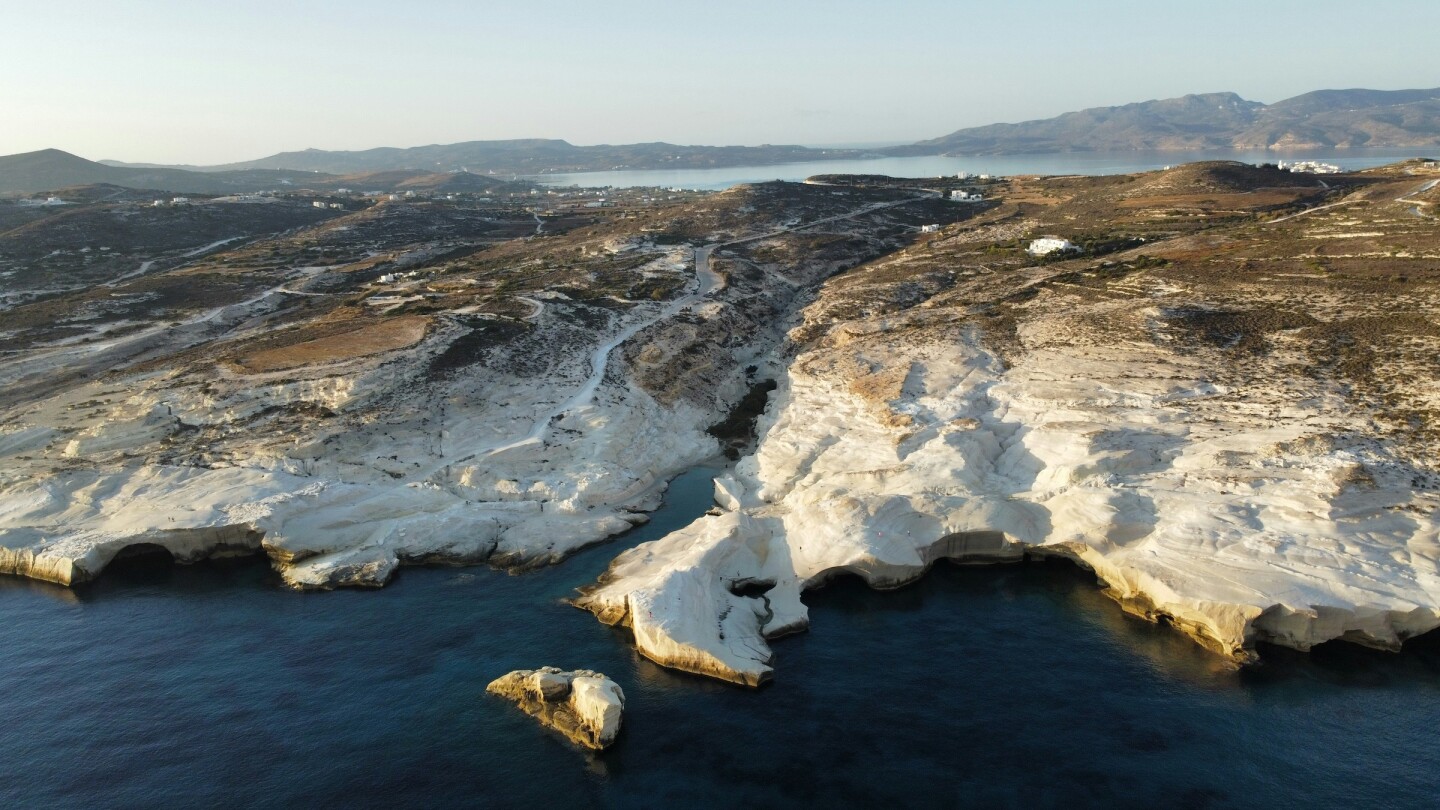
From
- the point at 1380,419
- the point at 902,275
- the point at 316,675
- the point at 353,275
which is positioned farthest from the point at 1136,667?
the point at 353,275

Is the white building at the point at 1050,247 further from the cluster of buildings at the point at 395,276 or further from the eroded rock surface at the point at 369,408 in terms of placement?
the cluster of buildings at the point at 395,276

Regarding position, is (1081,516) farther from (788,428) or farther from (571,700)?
(571,700)

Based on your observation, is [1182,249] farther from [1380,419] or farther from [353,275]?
[353,275]

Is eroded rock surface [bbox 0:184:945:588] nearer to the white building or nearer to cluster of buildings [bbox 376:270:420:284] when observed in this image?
cluster of buildings [bbox 376:270:420:284]

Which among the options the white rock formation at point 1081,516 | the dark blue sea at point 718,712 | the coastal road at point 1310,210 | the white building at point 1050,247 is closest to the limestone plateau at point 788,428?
the white rock formation at point 1081,516

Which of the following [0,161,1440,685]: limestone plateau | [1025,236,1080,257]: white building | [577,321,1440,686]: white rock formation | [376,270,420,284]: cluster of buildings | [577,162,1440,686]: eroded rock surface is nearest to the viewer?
[577,321,1440,686]: white rock formation

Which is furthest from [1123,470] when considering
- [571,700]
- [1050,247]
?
[1050,247]

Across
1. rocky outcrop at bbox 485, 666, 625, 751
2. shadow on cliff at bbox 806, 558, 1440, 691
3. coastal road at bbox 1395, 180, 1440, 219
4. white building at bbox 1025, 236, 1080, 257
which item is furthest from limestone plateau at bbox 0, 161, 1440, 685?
rocky outcrop at bbox 485, 666, 625, 751
